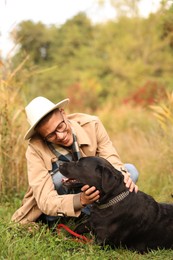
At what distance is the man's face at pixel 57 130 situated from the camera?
146 inches

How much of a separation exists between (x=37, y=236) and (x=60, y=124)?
0.93 meters

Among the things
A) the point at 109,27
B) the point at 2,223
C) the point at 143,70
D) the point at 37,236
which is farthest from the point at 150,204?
the point at 109,27

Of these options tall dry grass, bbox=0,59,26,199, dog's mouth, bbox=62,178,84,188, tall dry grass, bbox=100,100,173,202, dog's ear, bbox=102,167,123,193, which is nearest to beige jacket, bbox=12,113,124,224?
dog's mouth, bbox=62,178,84,188

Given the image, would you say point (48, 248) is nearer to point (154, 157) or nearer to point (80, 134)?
point (80, 134)

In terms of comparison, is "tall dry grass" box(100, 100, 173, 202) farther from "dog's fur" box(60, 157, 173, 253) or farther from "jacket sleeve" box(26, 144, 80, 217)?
"jacket sleeve" box(26, 144, 80, 217)

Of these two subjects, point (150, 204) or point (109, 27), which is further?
point (109, 27)

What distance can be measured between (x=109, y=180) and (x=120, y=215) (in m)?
0.29

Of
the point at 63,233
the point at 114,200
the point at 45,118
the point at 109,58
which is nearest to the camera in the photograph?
the point at 114,200

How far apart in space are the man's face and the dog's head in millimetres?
351

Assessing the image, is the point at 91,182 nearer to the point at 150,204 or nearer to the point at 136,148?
the point at 150,204

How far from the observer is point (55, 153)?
3.96 m

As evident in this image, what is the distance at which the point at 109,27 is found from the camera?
2686 centimetres

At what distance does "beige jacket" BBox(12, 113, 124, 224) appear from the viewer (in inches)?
143

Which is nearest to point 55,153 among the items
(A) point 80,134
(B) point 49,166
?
(B) point 49,166
